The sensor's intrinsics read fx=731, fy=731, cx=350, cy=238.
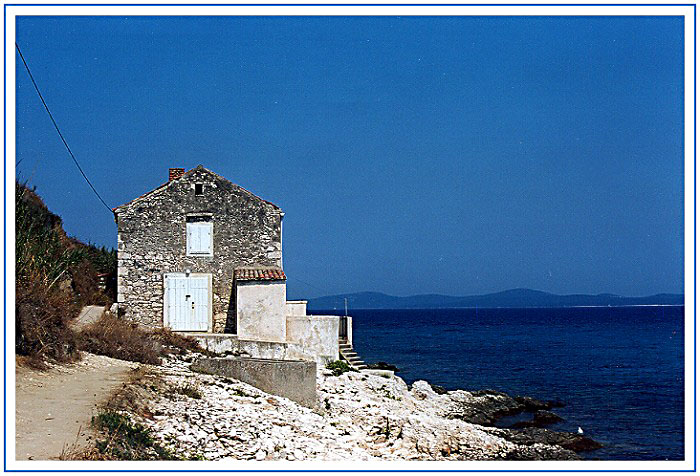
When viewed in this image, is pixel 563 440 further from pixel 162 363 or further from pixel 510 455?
pixel 162 363

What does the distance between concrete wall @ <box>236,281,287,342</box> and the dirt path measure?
6.15 meters

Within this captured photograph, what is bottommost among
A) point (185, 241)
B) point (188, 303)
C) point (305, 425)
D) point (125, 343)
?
point (305, 425)

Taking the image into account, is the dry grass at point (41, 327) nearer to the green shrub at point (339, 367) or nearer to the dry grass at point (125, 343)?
the dry grass at point (125, 343)

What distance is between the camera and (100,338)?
16.1 meters

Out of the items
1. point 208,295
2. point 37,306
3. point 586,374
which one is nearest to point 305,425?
point 37,306

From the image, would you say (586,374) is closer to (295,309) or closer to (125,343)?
(295,309)

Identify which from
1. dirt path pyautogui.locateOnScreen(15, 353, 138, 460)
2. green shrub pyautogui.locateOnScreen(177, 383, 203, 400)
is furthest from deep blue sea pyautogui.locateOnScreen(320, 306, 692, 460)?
dirt path pyautogui.locateOnScreen(15, 353, 138, 460)

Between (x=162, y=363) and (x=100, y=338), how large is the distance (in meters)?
1.53

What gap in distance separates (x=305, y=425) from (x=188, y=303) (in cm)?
912

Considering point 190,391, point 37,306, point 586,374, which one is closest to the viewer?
point 190,391

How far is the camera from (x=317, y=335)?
2088 centimetres

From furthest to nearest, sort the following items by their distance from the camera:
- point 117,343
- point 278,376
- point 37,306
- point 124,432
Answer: point 117,343, point 278,376, point 37,306, point 124,432

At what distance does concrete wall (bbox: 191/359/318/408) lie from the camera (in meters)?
14.6
